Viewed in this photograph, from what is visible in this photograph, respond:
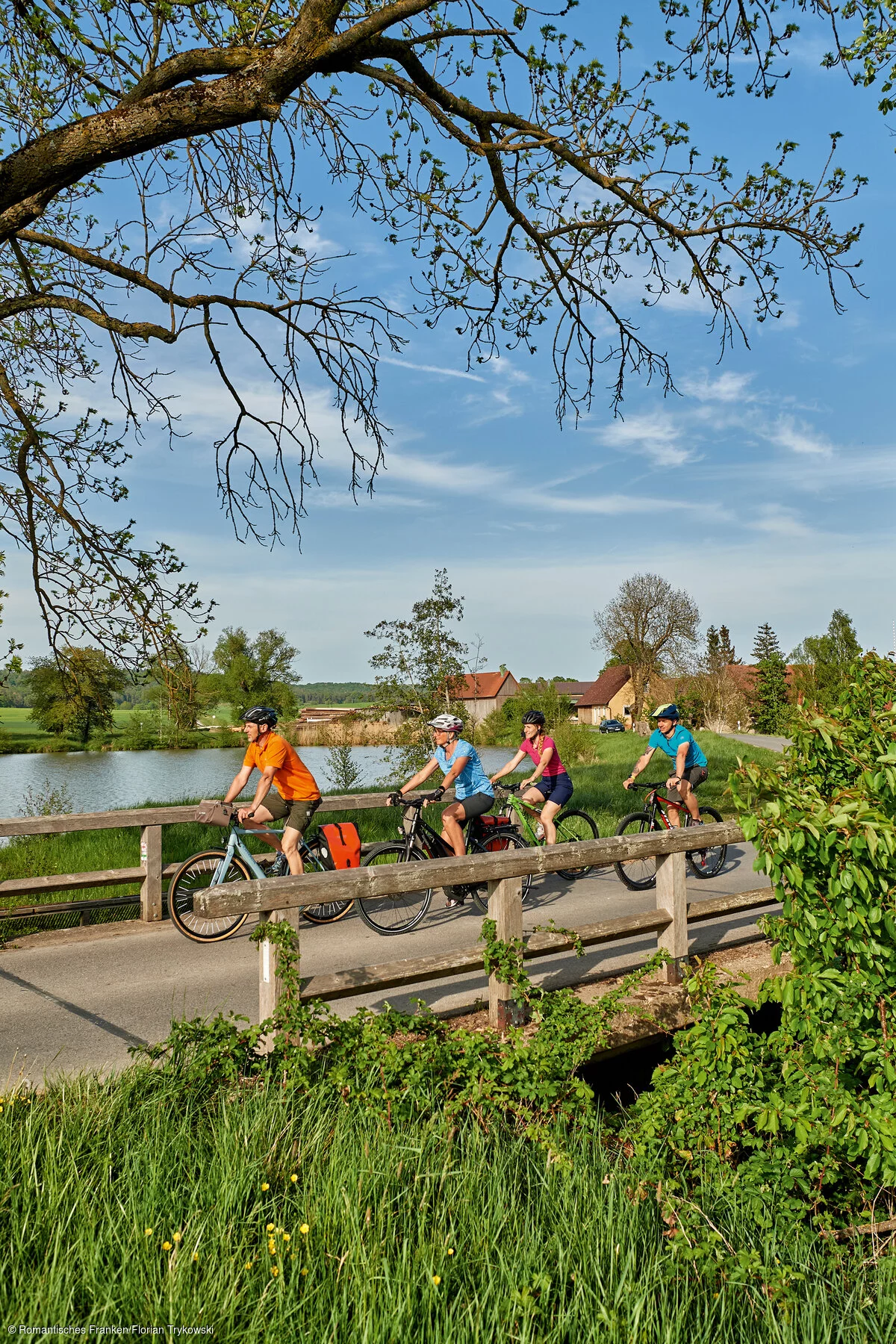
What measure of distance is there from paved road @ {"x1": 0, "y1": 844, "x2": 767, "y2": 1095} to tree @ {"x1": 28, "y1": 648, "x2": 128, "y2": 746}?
2276mm

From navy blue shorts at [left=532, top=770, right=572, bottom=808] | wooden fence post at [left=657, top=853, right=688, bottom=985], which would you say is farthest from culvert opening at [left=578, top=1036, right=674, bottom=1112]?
navy blue shorts at [left=532, top=770, right=572, bottom=808]

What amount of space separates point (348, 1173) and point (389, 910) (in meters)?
5.12

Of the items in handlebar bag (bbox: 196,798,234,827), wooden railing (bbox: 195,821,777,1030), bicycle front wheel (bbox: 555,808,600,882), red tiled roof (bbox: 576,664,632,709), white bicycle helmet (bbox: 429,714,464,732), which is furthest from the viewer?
red tiled roof (bbox: 576,664,632,709)

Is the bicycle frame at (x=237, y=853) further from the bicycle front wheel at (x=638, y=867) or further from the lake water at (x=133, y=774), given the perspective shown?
the lake water at (x=133, y=774)

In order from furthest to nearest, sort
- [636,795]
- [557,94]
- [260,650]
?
[260,650], [636,795], [557,94]

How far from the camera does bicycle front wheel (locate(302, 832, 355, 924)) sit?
28.1ft

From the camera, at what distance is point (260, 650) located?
60.2 meters

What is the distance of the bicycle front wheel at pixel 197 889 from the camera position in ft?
26.7

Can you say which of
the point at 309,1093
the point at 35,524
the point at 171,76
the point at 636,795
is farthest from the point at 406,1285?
the point at 636,795

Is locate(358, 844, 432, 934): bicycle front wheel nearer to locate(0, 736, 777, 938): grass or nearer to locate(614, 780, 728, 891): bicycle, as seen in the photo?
locate(0, 736, 777, 938): grass

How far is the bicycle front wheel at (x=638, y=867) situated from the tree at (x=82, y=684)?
5714mm

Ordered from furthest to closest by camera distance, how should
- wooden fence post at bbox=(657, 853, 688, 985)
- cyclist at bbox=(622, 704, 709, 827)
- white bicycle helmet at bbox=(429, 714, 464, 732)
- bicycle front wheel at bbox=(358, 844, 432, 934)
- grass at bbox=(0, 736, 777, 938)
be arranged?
cyclist at bbox=(622, 704, 709, 827) < grass at bbox=(0, 736, 777, 938) < white bicycle helmet at bbox=(429, 714, 464, 732) < bicycle front wheel at bbox=(358, 844, 432, 934) < wooden fence post at bbox=(657, 853, 688, 985)

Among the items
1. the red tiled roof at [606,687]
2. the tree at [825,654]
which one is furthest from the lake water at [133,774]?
the red tiled roof at [606,687]

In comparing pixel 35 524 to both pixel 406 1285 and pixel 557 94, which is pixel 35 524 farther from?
pixel 406 1285
